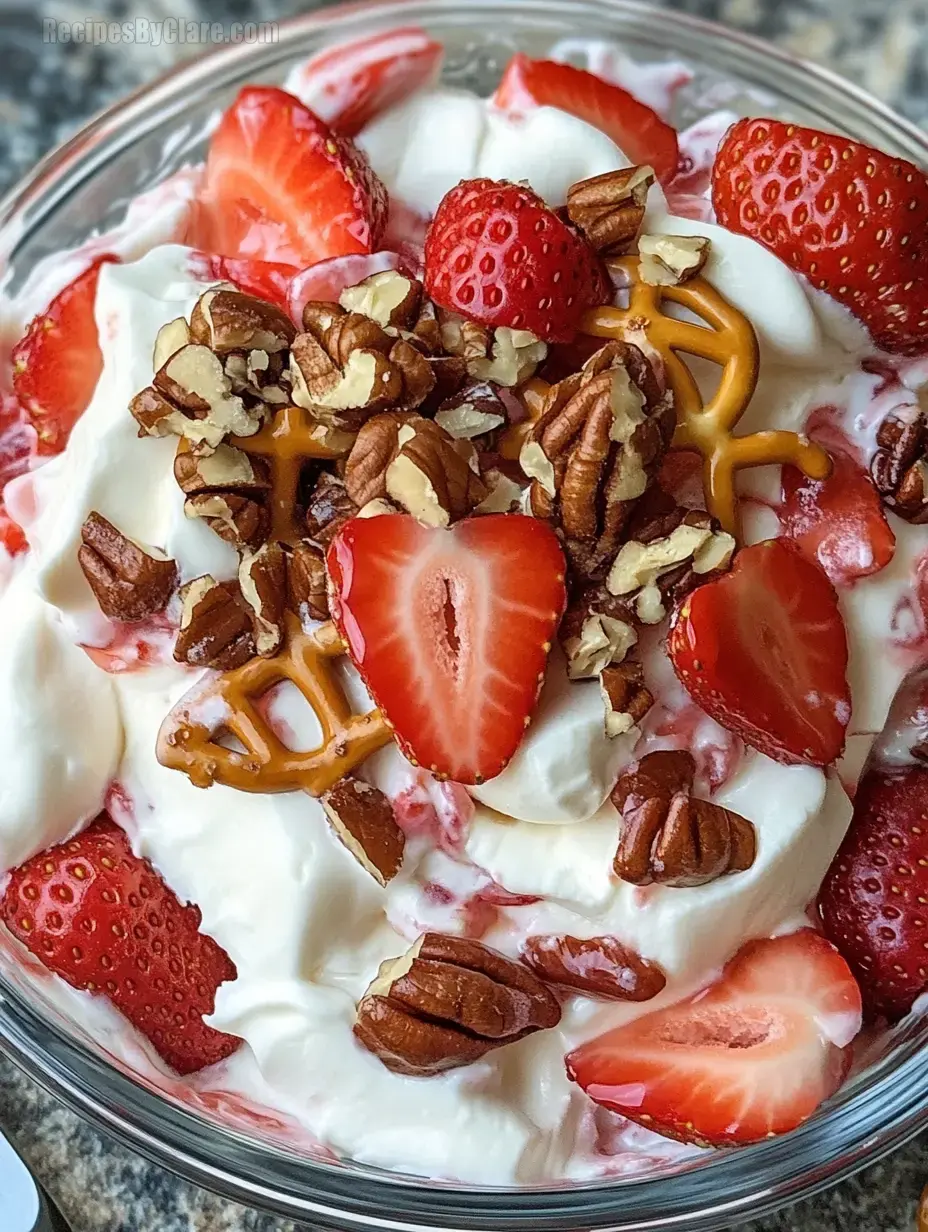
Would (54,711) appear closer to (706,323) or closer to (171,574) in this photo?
(171,574)

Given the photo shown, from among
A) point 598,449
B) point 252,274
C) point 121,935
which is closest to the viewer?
point 598,449

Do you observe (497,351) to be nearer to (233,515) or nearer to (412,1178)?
(233,515)

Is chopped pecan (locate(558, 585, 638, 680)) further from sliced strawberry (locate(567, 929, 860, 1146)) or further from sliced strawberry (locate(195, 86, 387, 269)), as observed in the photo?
sliced strawberry (locate(195, 86, 387, 269))

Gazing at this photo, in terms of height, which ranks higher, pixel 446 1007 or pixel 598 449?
pixel 598 449

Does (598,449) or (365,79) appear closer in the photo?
(598,449)

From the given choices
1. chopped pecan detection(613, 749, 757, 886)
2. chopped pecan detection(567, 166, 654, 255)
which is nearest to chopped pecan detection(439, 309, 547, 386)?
chopped pecan detection(567, 166, 654, 255)

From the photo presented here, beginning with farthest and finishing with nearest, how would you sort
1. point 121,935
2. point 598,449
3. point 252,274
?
point 252,274
point 121,935
point 598,449

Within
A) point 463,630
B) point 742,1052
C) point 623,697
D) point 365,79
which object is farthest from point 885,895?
point 365,79

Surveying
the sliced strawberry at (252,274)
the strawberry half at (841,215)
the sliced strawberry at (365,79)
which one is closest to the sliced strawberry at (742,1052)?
the strawberry half at (841,215)
